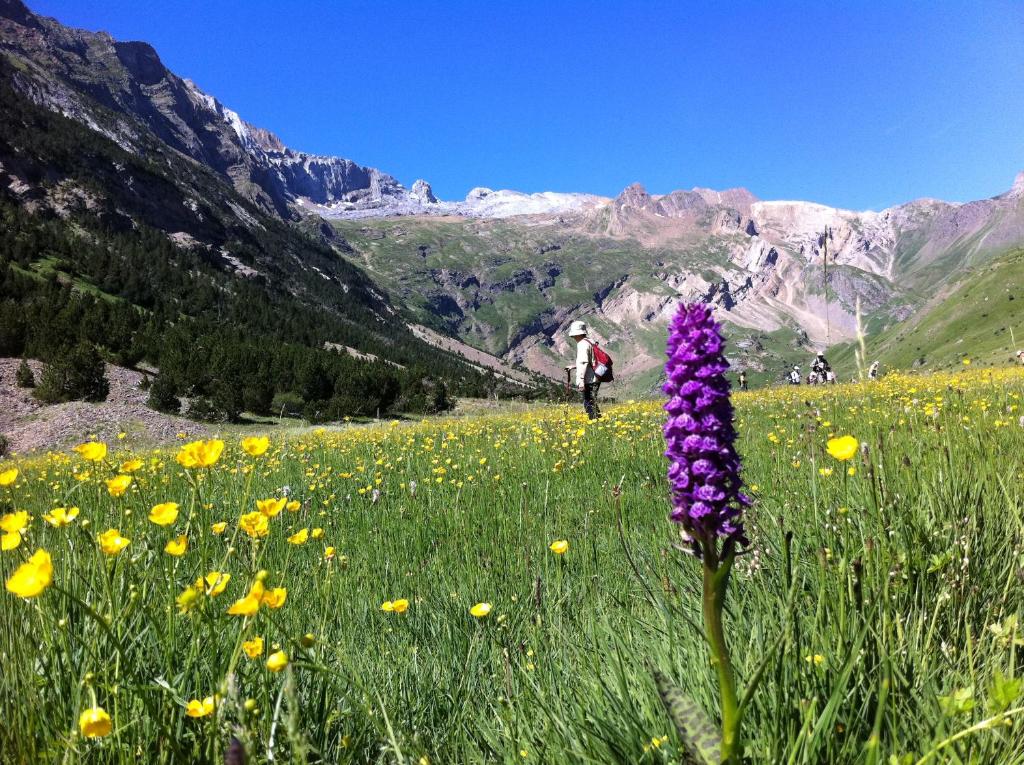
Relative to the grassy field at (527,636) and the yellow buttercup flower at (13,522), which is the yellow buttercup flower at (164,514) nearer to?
the grassy field at (527,636)

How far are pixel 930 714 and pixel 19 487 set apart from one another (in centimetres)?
1234

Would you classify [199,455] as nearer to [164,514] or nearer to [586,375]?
[164,514]

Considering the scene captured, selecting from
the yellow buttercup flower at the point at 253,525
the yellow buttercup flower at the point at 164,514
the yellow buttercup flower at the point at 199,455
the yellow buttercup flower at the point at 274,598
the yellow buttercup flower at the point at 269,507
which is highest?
the yellow buttercup flower at the point at 199,455

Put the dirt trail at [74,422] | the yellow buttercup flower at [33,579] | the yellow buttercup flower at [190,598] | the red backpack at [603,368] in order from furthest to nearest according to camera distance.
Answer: the dirt trail at [74,422], the red backpack at [603,368], the yellow buttercup flower at [190,598], the yellow buttercup flower at [33,579]

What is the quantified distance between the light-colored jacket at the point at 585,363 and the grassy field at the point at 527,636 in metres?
9.35

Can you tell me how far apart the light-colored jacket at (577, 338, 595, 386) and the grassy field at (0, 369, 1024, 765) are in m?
9.35

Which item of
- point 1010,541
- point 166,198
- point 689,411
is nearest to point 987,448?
point 1010,541

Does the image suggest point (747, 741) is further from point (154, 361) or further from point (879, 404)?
point (154, 361)

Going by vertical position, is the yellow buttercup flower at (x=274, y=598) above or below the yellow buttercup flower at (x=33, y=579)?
below

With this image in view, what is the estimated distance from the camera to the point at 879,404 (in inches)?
366

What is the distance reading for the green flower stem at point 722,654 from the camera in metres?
1.10

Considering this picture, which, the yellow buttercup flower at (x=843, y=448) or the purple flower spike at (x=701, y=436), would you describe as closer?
the purple flower spike at (x=701, y=436)

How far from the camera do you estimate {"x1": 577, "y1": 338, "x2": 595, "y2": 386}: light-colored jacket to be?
1425 centimetres

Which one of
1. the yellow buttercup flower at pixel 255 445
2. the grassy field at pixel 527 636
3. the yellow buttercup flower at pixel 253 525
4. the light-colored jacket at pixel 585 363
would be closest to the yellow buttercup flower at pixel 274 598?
the grassy field at pixel 527 636
